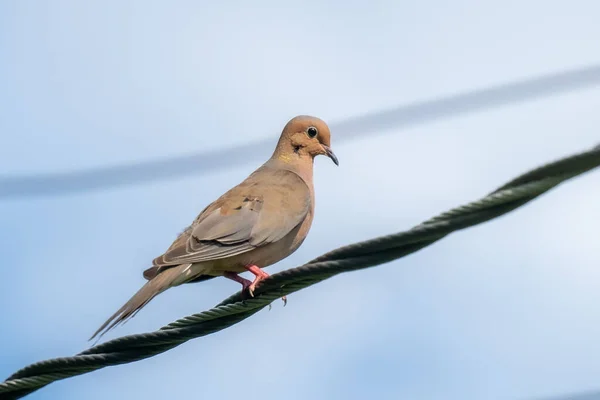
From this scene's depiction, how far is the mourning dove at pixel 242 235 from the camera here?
17.0ft

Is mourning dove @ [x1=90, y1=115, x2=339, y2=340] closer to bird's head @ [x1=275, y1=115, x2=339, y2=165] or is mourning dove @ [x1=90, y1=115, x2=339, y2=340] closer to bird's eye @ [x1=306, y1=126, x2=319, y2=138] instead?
bird's head @ [x1=275, y1=115, x2=339, y2=165]

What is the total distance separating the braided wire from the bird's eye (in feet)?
10.6

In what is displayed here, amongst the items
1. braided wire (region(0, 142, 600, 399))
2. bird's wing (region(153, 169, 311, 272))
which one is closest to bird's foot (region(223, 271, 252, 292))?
bird's wing (region(153, 169, 311, 272))

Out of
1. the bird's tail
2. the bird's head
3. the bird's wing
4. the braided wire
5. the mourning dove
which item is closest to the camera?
the braided wire

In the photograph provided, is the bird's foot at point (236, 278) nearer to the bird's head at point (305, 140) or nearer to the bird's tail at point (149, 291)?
the bird's tail at point (149, 291)

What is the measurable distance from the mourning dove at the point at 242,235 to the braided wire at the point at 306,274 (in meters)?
0.71

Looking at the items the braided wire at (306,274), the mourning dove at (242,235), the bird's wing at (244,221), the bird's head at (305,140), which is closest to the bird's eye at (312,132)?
the bird's head at (305,140)

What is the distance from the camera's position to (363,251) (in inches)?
130

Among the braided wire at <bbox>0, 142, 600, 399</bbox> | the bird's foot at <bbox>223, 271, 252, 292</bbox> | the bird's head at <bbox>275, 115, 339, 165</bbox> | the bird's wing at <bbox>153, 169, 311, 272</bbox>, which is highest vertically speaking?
the bird's head at <bbox>275, 115, 339, 165</bbox>

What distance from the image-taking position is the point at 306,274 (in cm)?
354

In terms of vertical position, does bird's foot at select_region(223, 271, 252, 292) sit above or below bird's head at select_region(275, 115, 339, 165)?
below

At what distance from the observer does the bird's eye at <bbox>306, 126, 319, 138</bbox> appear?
727cm

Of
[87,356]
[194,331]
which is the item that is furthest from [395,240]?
[87,356]

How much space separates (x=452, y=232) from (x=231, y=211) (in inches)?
113
